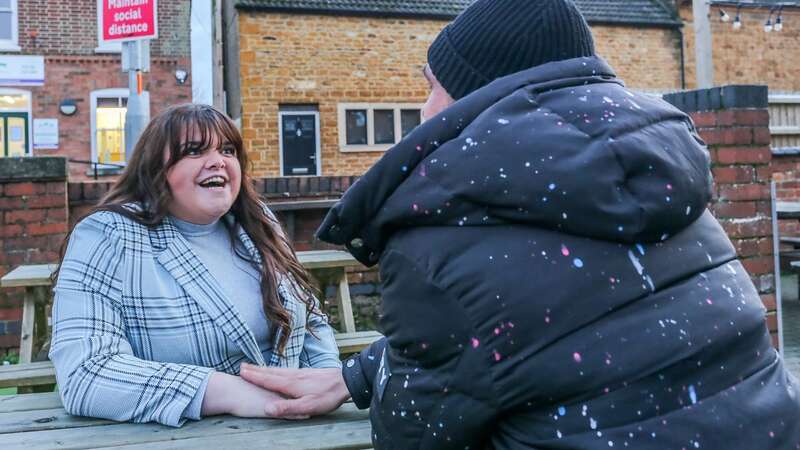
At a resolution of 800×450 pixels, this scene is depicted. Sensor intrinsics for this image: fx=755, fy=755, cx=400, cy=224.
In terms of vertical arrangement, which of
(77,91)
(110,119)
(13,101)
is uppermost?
(77,91)

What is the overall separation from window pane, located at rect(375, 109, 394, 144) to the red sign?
357 inches

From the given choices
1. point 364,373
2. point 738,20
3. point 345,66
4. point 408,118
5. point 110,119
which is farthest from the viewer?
point 110,119

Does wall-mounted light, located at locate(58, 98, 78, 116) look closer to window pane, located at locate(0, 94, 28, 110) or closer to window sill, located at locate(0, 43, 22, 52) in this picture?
window pane, located at locate(0, 94, 28, 110)

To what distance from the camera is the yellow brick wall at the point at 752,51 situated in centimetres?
1722

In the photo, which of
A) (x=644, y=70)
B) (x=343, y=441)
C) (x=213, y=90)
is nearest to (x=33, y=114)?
(x=213, y=90)

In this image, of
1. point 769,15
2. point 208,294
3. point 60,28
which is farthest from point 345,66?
point 208,294

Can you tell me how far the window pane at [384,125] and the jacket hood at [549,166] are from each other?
1460 cm

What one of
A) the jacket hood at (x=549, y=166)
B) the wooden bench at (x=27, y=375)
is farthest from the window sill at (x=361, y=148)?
the jacket hood at (x=549, y=166)

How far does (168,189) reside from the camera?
6.95ft

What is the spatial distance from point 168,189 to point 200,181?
9cm

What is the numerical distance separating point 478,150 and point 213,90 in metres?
16.1

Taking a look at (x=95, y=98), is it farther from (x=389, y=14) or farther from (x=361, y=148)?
(x=389, y=14)

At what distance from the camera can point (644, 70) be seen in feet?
54.9

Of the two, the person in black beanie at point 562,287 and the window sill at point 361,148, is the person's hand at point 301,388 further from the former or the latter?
the window sill at point 361,148
